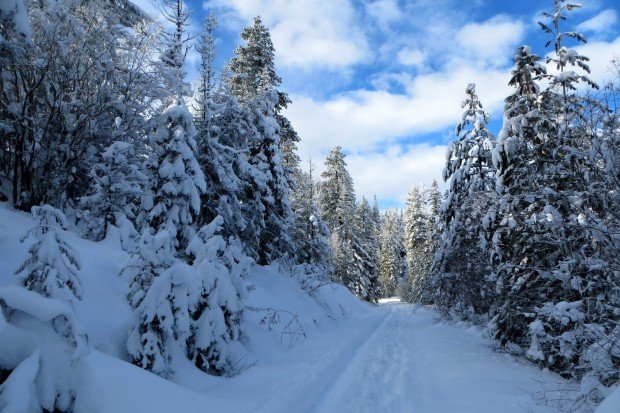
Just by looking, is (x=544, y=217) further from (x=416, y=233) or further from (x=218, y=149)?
(x=416, y=233)

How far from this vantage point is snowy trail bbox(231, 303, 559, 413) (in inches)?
242

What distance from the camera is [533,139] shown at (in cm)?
1019

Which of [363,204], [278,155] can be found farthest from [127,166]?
[363,204]

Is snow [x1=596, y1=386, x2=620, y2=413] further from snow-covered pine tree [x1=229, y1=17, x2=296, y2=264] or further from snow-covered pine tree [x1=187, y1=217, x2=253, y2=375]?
snow-covered pine tree [x1=229, y1=17, x2=296, y2=264]

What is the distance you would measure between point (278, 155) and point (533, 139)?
34.9ft

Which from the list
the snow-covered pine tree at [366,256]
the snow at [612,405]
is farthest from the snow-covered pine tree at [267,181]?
the snow-covered pine tree at [366,256]

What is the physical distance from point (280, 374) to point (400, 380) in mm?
2613

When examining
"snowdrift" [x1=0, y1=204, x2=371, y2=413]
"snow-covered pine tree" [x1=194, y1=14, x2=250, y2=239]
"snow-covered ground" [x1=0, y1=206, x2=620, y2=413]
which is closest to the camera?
"snowdrift" [x1=0, y1=204, x2=371, y2=413]

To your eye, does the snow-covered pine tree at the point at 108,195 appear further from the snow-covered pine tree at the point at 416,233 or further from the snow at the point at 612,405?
the snow-covered pine tree at the point at 416,233

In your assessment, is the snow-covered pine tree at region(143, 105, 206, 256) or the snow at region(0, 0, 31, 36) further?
the snow-covered pine tree at region(143, 105, 206, 256)

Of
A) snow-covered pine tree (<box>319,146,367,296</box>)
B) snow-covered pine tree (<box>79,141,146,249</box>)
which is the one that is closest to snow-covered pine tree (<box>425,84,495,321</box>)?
snow-covered pine tree (<box>79,141,146,249</box>)

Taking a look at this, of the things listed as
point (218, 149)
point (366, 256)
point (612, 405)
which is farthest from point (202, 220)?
point (366, 256)

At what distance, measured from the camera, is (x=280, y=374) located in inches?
293

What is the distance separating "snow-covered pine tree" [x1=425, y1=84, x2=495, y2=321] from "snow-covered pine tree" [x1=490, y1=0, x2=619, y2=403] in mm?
2294
